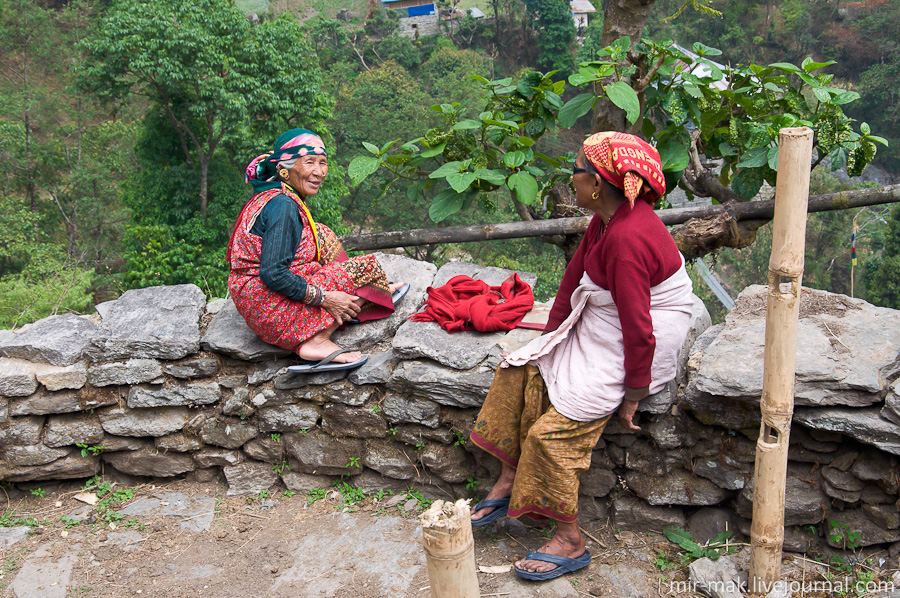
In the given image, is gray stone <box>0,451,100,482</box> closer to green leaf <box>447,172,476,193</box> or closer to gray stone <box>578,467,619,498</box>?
green leaf <box>447,172,476,193</box>

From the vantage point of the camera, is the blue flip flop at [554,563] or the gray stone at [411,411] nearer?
the blue flip flop at [554,563]

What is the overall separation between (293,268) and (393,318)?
563 mm

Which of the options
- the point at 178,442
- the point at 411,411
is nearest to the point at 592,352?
the point at 411,411

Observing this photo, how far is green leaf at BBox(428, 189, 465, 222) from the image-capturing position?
→ 10.5 feet

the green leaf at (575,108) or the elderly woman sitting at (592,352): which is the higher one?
the green leaf at (575,108)

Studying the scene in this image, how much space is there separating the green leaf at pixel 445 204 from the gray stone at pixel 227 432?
4.43ft

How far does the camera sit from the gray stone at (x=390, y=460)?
2.81 m

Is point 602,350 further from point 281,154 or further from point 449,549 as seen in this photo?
point 281,154

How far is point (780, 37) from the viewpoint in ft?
116

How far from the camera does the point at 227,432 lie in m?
2.95

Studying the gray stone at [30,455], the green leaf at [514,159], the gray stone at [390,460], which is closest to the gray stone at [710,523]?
the gray stone at [390,460]

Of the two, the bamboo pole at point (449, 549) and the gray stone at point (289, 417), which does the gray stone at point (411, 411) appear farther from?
→ the bamboo pole at point (449, 549)

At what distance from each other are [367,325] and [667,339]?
1429mm

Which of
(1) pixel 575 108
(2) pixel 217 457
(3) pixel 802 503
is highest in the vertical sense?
(1) pixel 575 108
